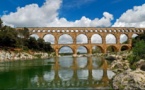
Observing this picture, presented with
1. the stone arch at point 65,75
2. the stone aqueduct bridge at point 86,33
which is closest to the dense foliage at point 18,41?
the stone aqueduct bridge at point 86,33

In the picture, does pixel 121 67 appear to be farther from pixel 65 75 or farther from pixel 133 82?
pixel 133 82

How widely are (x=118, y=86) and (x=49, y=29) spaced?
81.9 metres

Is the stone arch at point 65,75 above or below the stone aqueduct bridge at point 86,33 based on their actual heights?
below

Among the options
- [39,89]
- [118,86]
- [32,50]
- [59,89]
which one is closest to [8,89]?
[39,89]

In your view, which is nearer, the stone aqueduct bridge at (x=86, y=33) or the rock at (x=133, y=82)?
the rock at (x=133, y=82)

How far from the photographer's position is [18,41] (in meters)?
59.1

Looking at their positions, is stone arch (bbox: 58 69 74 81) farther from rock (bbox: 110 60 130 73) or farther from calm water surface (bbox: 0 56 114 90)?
rock (bbox: 110 60 130 73)

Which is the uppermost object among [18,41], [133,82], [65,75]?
[18,41]

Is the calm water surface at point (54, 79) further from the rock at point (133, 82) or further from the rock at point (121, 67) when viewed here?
the rock at point (133, 82)

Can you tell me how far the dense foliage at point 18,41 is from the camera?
5269 cm

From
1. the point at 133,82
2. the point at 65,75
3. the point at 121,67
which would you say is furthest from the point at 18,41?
the point at 133,82

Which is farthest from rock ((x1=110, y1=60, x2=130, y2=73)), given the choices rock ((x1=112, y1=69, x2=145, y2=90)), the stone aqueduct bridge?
the stone aqueduct bridge

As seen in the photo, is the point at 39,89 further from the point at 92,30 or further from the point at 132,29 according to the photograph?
the point at 132,29

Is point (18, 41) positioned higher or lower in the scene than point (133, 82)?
higher
